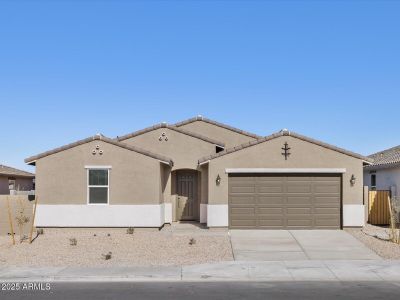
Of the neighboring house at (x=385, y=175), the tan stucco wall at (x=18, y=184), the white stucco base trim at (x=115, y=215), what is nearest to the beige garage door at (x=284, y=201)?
the white stucco base trim at (x=115, y=215)

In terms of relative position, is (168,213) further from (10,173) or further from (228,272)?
(10,173)

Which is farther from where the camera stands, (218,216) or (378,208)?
(378,208)

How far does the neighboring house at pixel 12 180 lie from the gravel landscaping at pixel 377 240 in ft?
61.7

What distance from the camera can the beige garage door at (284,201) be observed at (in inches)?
826

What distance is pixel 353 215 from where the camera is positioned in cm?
2091

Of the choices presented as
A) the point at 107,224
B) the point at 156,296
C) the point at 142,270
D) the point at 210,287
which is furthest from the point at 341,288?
the point at 107,224

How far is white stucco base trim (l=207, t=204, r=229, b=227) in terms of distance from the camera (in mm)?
20969

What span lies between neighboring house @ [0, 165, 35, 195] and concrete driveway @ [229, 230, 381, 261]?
16144 mm

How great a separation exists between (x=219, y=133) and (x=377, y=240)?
12189 mm

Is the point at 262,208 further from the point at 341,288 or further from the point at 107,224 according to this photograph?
the point at 341,288

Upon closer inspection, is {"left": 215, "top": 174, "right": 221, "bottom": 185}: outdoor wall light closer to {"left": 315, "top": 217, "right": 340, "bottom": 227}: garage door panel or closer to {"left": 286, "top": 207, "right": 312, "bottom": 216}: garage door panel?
{"left": 286, "top": 207, "right": 312, "bottom": 216}: garage door panel

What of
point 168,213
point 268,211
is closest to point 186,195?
point 168,213

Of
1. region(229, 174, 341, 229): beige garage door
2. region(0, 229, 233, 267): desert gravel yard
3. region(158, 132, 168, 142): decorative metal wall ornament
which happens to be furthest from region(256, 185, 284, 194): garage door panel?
region(158, 132, 168, 142): decorative metal wall ornament

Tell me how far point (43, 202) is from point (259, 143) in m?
9.13
